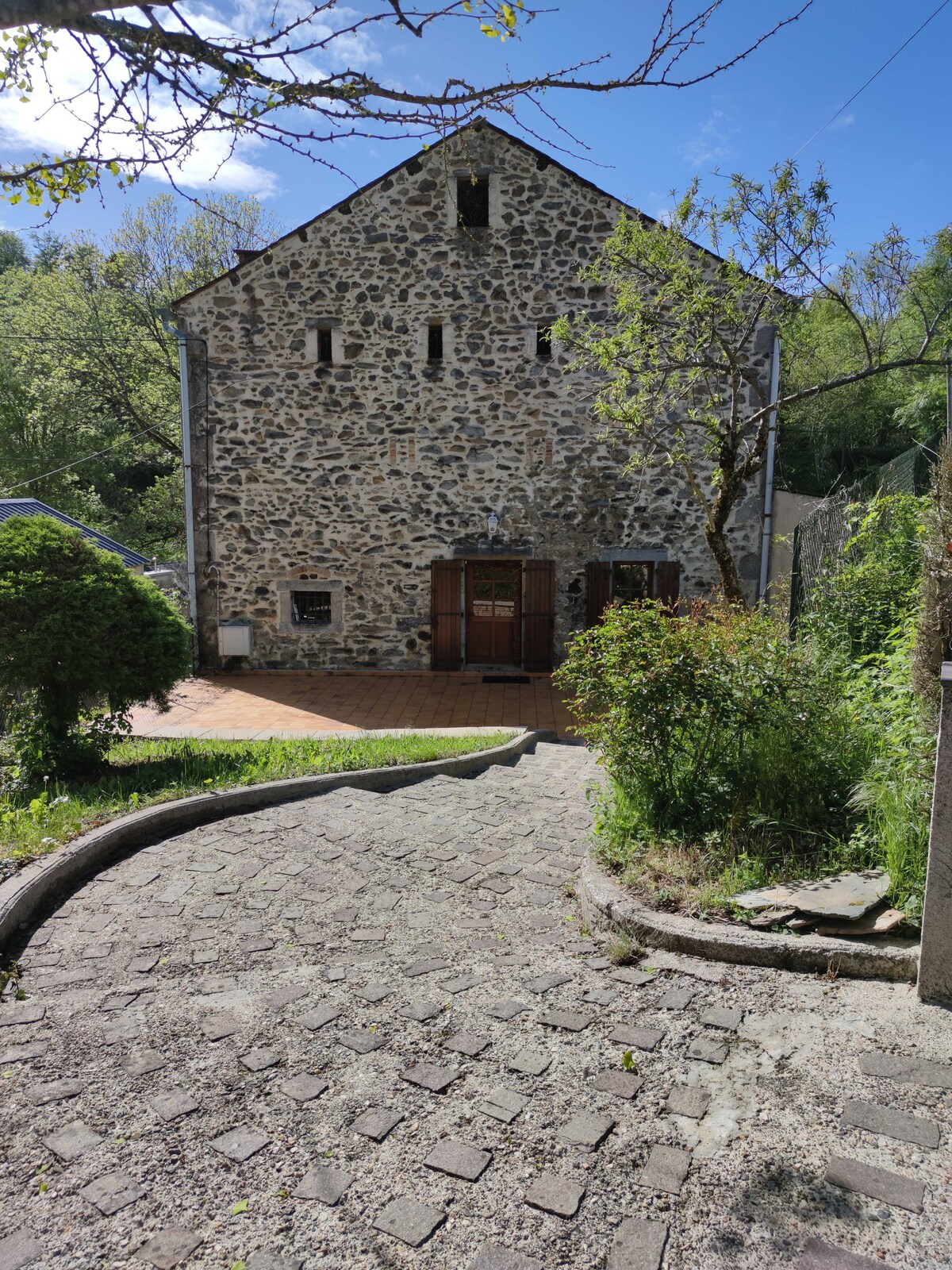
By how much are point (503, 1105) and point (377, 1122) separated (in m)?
0.37

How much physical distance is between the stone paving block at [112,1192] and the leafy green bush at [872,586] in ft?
16.2

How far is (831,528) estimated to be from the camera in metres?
7.43

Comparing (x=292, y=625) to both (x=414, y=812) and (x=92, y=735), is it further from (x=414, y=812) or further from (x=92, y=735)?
(x=414, y=812)

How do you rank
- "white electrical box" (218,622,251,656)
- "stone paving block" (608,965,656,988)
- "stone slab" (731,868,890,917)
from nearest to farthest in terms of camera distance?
"stone paving block" (608,965,656,988) < "stone slab" (731,868,890,917) < "white electrical box" (218,622,251,656)

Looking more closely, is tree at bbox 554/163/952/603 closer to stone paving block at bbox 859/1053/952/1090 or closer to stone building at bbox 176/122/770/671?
stone building at bbox 176/122/770/671

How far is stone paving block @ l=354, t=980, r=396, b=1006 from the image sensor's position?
9.89ft

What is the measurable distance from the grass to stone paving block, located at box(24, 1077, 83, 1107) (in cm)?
184

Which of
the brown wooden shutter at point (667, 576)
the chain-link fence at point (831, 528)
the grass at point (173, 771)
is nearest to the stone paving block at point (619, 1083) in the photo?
the grass at point (173, 771)

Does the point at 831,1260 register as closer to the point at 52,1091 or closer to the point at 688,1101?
the point at 688,1101

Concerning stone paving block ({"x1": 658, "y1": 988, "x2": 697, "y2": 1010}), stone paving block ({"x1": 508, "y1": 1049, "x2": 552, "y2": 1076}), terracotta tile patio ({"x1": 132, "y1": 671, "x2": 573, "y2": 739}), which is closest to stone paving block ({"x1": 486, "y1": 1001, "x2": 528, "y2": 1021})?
stone paving block ({"x1": 508, "y1": 1049, "x2": 552, "y2": 1076})

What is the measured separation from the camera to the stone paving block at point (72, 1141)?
2232 mm

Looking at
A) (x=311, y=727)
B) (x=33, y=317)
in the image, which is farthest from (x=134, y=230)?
(x=311, y=727)

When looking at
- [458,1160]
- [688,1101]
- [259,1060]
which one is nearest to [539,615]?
[259,1060]

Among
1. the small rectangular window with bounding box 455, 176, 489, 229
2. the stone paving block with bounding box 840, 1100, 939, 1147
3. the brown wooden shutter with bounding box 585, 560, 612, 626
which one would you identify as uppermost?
the small rectangular window with bounding box 455, 176, 489, 229
